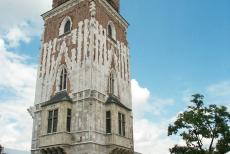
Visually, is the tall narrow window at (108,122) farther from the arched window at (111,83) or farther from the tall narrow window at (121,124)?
the arched window at (111,83)

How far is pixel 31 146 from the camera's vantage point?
27.5 metres

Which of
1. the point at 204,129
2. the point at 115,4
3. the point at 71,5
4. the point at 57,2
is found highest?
the point at 115,4

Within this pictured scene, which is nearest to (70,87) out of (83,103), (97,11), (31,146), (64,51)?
(83,103)

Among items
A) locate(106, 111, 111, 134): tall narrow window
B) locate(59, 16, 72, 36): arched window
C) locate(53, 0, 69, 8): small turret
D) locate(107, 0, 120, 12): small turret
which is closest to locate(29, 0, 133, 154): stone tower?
locate(106, 111, 111, 134): tall narrow window

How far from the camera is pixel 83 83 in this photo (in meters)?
26.4

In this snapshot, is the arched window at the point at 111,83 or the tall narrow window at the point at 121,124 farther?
the arched window at the point at 111,83

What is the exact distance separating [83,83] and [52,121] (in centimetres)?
452

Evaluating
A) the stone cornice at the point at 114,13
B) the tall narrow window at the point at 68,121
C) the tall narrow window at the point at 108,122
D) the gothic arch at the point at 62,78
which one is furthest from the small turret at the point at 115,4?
the tall narrow window at the point at 68,121

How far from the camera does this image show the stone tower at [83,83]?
2478 centimetres

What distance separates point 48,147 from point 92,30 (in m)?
12.2

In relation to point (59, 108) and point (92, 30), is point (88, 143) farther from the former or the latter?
point (92, 30)

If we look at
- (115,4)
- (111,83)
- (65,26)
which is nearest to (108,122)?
(111,83)

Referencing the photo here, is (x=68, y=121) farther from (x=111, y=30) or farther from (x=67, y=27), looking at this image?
(x=111, y=30)

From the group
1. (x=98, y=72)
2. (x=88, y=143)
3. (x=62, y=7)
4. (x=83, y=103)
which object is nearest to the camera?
(x=88, y=143)
